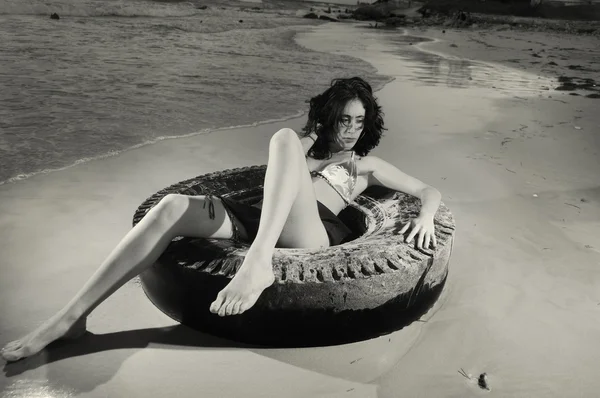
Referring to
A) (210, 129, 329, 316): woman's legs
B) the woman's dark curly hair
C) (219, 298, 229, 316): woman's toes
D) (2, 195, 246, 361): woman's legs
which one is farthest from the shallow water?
(219, 298, 229, 316): woman's toes

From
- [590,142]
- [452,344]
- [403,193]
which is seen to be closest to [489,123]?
[590,142]

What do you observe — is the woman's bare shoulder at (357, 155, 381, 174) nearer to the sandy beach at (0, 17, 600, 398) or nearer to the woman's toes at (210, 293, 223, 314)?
the sandy beach at (0, 17, 600, 398)

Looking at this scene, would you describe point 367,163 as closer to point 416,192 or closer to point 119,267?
point 416,192

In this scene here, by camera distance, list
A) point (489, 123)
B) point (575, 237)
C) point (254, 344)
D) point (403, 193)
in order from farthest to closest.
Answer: point (489, 123) < point (575, 237) < point (403, 193) < point (254, 344)

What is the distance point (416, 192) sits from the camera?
2.98 metres

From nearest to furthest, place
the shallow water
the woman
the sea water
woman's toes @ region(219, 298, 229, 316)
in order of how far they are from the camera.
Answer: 1. woman's toes @ region(219, 298, 229, 316)
2. the woman
3. the sea water
4. the shallow water

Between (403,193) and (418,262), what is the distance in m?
0.80

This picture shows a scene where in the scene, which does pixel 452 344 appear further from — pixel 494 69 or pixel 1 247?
pixel 494 69

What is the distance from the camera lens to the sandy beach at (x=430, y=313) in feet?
7.23

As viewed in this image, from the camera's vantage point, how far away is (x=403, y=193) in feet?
10.4

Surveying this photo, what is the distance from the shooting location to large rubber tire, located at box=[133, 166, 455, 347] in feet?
7.35

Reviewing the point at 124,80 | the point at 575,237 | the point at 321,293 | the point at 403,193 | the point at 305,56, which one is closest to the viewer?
the point at 321,293

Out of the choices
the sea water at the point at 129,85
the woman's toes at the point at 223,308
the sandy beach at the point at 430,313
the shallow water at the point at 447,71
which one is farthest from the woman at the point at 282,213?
the shallow water at the point at 447,71

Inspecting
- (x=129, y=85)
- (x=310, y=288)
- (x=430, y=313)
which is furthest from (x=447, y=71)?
(x=310, y=288)
